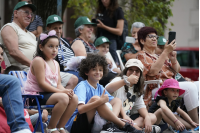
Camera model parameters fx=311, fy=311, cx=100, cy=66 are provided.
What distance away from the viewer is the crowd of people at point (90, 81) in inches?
142

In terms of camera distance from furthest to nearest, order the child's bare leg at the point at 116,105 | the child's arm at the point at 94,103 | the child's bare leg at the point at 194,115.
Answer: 1. the child's bare leg at the point at 194,115
2. the child's bare leg at the point at 116,105
3. the child's arm at the point at 94,103

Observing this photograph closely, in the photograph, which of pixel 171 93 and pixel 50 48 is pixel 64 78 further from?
pixel 171 93

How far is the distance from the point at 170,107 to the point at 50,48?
2.18 meters

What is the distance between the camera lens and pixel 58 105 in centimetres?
352

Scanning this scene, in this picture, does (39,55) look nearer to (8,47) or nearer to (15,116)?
(8,47)

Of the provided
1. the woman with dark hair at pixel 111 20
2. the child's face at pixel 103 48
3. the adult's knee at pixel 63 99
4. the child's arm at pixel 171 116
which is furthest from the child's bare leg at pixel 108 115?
the woman with dark hair at pixel 111 20

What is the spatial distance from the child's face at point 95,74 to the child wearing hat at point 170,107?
3.80 feet

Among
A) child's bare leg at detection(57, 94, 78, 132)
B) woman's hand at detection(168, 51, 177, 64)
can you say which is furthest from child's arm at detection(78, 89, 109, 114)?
woman's hand at detection(168, 51, 177, 64)

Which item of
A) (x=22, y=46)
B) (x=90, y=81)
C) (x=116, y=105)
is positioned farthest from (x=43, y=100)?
(x=22, y=46)

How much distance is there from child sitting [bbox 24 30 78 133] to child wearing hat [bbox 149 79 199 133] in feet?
5.33

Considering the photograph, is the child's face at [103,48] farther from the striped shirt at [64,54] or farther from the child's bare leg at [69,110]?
the child's bare leg at [69,110]

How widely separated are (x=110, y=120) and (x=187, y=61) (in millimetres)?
9384

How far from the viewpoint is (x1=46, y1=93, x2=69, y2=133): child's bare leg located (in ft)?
11.6

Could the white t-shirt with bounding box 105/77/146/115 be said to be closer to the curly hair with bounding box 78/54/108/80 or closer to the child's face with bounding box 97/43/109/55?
the curly hair with bounding box 78/54/108/80
